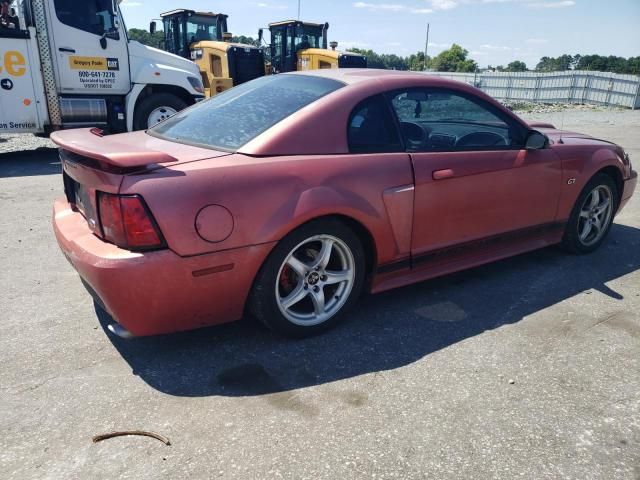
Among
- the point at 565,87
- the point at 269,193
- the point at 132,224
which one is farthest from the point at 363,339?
the point at 565,87

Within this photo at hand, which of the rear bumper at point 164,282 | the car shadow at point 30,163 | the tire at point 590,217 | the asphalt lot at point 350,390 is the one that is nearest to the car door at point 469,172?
the tire at point 590,217

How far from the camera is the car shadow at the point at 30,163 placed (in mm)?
7840

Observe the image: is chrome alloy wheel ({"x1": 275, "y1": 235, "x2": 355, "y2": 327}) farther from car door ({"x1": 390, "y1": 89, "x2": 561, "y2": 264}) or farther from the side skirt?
car door ({"x1": 390, "y1": 89, "x2": 561, "y2": 264})

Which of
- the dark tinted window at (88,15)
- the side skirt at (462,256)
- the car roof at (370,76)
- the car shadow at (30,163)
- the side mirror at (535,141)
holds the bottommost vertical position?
the car shadow at (30,163)

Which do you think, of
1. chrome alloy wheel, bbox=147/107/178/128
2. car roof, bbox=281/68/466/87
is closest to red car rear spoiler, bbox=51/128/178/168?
car roof, bbox=281/68/466/87

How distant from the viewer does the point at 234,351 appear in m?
2.89

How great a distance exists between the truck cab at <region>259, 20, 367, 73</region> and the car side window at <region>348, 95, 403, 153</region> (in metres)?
12.3

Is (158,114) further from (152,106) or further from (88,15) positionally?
(88,15)

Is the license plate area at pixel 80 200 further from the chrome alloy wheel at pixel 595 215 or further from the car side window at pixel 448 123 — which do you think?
the chrome alloy wheel at pixel 595 215

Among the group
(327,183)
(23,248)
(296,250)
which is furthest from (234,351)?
(23,248)

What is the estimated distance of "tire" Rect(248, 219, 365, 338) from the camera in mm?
2777

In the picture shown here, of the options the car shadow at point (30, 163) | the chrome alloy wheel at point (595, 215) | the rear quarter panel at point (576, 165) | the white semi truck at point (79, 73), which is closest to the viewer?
the rear quarter panel at point (576, 165)

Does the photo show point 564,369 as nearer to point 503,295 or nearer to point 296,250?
point 503,295

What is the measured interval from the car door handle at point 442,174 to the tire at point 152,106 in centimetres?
736
